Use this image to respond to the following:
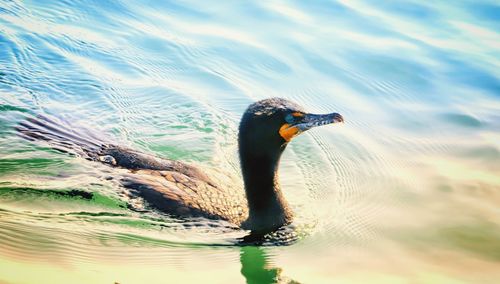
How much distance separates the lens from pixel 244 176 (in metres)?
6.19

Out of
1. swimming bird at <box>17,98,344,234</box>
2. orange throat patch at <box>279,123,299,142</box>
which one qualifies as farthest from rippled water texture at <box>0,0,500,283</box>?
A: orange throat patch at <box>279,123,299,142</box>

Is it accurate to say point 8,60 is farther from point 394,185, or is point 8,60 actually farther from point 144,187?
point 394,185

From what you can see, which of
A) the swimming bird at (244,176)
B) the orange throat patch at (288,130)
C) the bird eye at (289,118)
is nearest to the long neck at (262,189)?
the swimming bird at (244,176)

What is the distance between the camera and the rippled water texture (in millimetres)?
5406

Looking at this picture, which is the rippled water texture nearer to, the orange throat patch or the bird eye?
the orange throat patch

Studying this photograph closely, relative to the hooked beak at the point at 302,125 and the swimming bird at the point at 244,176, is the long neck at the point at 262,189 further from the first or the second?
the hooked beak at the point at 302,125

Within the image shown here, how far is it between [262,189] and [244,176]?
8.8 inches

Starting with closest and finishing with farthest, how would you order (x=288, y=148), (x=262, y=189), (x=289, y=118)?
(x=289, y=118) < (x=262, y=189) < (x=288, y=148)

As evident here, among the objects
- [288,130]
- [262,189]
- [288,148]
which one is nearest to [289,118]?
[288,130]

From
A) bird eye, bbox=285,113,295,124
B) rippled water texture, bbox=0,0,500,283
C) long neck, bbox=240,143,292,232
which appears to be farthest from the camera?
long neck, bbox=240,143,292,232

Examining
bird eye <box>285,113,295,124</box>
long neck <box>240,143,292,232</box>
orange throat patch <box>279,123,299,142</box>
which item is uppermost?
bird eye <box>285,113,295,124</box>

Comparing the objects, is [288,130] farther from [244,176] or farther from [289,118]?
[244,176]

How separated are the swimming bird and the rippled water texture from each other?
184 mm

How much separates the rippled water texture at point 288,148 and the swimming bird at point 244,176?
0.60ft
